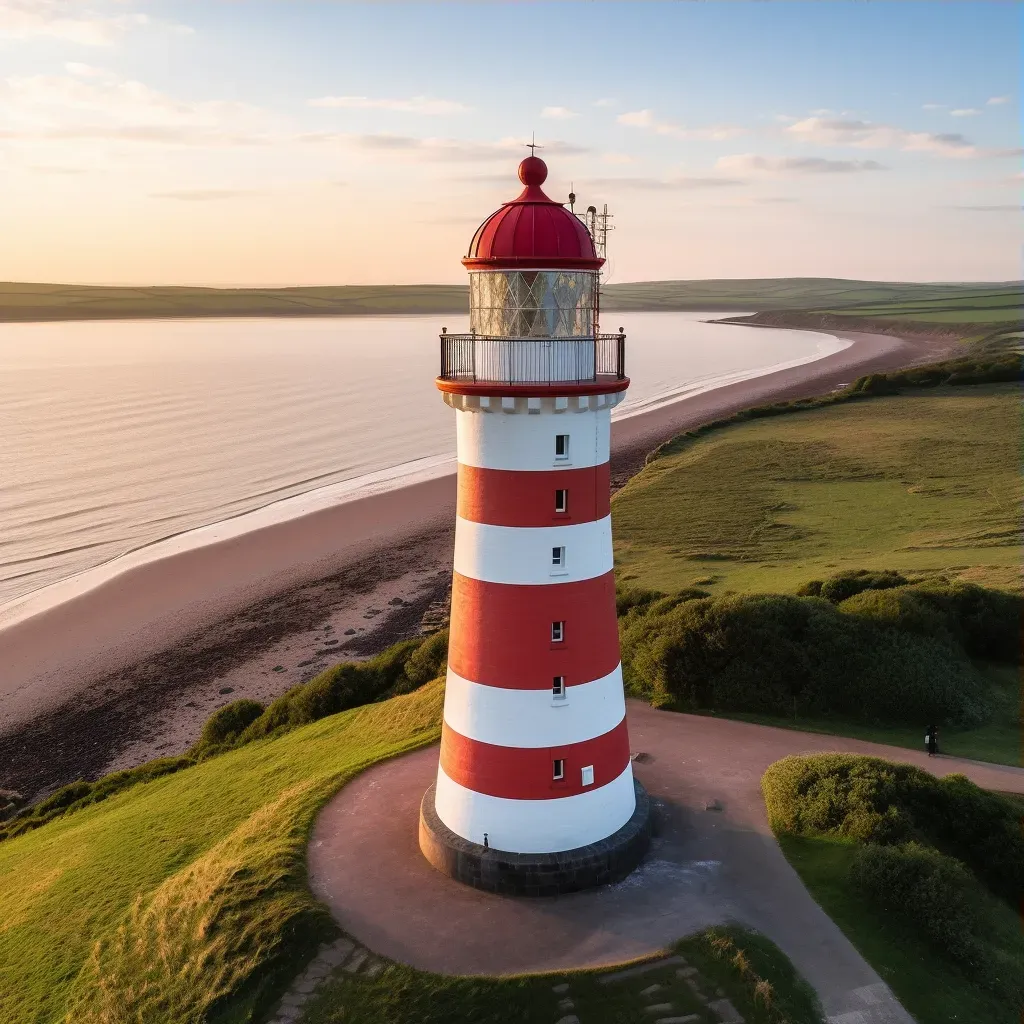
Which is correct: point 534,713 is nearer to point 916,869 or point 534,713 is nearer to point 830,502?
point 916,869

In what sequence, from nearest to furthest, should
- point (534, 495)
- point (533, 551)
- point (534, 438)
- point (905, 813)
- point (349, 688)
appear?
point (534, 438), point (534, 495), point (533, 551), point (905, 813), point (349, 688)

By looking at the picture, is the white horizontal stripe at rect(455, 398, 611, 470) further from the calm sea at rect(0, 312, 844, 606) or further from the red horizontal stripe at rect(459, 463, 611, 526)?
the calm sea at rect(0, 312, 844, 606)

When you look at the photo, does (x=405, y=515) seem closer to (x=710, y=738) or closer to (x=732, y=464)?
(x=732, y=464)

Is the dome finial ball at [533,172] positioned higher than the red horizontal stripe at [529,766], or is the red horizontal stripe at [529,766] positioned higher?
the dome finial ball at [533,172]

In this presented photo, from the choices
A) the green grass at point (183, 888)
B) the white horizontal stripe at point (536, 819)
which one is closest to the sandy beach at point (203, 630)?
the green grass at point (183, 888)

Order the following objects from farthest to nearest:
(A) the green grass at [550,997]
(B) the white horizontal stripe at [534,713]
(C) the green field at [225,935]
A: (B) the white horizontal stripe at [534,713] < (C) the green field at [225,935] < (A) the green grass at [550,997]

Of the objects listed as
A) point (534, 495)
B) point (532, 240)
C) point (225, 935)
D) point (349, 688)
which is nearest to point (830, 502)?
point (349, 688)

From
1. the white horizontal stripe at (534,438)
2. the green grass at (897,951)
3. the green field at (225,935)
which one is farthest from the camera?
the white horizontal stripe at (534,438)

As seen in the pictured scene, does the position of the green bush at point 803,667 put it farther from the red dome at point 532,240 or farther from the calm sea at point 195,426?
the calm sea at point 195,426
